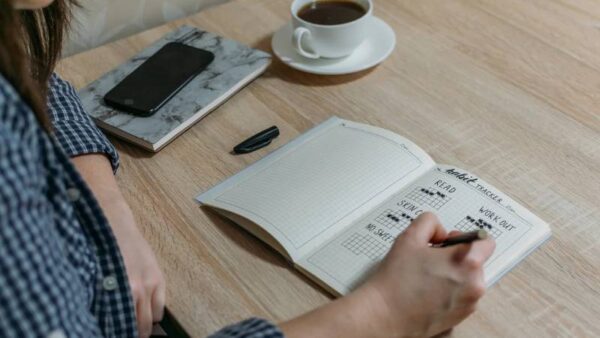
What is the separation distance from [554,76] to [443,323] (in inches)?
19.0

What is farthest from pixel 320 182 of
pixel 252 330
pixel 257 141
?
pixel 252 330

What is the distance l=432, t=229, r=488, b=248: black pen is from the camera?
65 centimetres

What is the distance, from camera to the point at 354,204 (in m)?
0.75

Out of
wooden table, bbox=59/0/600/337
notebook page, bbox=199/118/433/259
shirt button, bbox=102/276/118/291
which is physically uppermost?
shirt button, bbox=102/276/118/291

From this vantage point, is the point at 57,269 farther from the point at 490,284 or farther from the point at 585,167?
the point at 585,167

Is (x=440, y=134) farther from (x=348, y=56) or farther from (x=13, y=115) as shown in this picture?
(x=13, y=115)

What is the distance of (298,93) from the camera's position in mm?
962

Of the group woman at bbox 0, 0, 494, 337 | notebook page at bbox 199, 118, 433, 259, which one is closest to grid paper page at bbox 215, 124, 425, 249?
notebook page at bbox 199, 118, 433, 259

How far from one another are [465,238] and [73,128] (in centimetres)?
50

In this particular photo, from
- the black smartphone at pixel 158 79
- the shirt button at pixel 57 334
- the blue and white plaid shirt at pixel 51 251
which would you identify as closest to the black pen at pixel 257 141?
the black smartphone at pixel 158 79

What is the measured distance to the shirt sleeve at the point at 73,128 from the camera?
2.71 feet

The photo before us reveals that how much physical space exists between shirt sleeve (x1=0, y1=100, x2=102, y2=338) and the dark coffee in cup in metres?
0.53

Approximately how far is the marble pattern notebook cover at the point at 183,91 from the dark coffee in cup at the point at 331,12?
9 cm

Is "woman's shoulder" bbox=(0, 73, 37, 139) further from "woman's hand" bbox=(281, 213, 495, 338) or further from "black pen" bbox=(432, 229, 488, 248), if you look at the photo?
"black pen" bbox=(432, 229, 488, 248)
